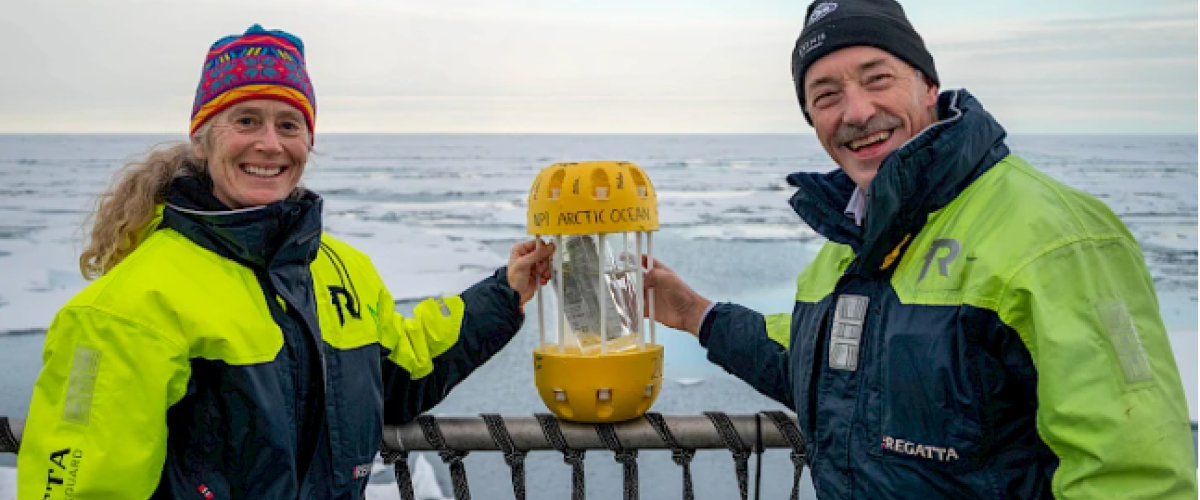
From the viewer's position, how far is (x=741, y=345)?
2711 mm

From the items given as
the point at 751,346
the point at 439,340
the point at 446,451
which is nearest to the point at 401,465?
the point at 446,451

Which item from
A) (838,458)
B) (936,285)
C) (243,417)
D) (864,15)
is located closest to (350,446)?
(243,417)

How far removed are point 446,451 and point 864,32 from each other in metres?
1.48

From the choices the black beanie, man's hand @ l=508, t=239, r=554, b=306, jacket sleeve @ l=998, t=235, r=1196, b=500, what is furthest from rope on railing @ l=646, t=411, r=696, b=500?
jacket sleeve @ l=998, t=235, r=1196, b=500

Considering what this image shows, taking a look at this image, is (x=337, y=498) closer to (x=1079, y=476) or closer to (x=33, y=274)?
(x=1079, y=476)

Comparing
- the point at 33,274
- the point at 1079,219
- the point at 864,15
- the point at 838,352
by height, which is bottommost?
the point at 33,274

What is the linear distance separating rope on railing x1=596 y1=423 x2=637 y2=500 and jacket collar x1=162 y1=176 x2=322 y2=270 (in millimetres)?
940

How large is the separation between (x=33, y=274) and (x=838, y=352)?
11195 mm

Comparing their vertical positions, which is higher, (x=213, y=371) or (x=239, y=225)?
(x=239, y=225)

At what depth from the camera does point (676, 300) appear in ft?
9.46

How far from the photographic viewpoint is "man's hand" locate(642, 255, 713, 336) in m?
2.86

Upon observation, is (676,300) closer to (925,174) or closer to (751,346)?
(751,346)

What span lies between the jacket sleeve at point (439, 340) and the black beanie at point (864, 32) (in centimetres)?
104

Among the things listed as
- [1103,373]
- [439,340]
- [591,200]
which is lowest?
[439,340]
